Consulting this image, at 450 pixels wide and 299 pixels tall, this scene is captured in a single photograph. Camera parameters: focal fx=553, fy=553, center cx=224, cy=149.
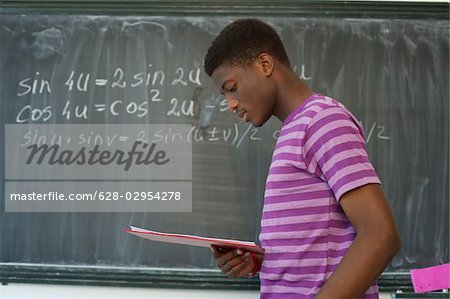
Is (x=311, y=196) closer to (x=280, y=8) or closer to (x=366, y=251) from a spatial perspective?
(x=366, y=251)

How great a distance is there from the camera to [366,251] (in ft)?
2.26

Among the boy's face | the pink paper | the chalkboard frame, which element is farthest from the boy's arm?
the chalkboard frame

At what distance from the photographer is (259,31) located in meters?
0.90

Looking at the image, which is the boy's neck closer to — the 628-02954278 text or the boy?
the boy

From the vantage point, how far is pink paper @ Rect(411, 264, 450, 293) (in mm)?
1288

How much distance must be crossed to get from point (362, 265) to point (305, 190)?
0.14 meters

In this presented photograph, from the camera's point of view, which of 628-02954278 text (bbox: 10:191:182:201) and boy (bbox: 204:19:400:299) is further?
628-02954278 text (bbox: 10:191:182:201)

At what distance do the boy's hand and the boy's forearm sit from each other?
0.64ft

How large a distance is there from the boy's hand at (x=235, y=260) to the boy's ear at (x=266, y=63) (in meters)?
0.28

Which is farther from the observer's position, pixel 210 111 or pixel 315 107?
pixel 210 111

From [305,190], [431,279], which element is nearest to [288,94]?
[305,190]

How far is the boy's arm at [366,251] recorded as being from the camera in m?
0.69

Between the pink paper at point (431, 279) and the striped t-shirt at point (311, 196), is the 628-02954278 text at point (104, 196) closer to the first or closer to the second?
the pink paper at point (431, 279)

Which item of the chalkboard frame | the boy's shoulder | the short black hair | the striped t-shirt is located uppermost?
the chalkboard frame
